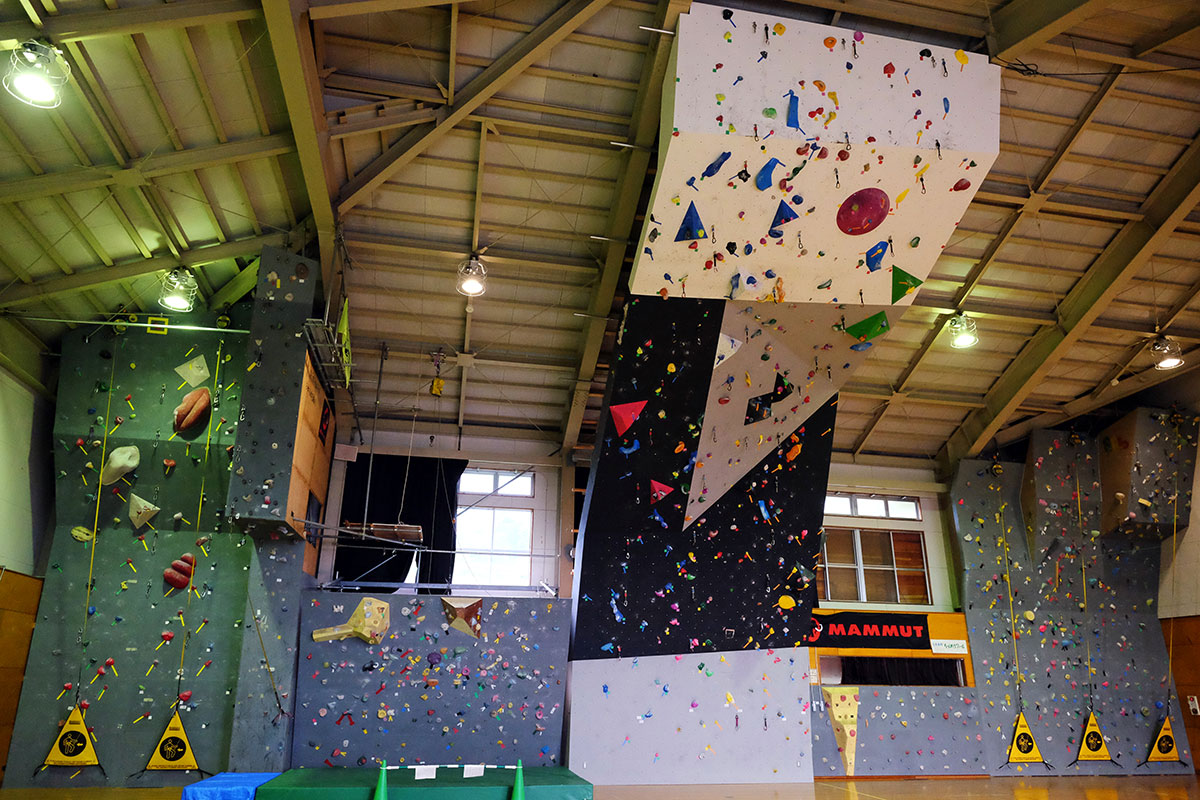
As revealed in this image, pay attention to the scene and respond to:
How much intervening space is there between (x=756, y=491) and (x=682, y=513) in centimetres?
97

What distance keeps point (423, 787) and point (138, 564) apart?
438cm

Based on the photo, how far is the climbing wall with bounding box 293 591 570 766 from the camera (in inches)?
363

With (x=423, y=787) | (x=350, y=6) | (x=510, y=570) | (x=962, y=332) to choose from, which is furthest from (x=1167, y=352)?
(x=350, y=6)

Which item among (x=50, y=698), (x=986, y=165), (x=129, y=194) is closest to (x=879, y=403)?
(x=986, y=165)

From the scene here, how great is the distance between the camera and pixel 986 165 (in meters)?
7.48

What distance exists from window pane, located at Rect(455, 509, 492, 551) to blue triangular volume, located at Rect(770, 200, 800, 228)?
661cm

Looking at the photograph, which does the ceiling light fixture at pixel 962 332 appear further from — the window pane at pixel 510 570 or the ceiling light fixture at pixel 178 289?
the ceiling light fixture at pixel 178 289

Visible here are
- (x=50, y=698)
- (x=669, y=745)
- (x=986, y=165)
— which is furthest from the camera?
(x=669, y=745)

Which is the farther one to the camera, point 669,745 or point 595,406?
point 595,406

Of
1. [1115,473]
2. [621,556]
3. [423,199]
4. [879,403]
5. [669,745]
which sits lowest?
[669,745]

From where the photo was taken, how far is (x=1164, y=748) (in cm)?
1248

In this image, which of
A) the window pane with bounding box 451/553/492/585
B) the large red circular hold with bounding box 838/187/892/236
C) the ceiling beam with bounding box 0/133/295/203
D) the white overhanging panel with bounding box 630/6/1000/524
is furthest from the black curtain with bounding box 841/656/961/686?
the ceiling beam with bounding box 0/133/295/203

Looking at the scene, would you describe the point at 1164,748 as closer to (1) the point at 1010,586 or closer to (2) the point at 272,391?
(1) the point at 1010,586

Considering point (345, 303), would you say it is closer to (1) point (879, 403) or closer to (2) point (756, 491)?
(2) point (756, 491)
